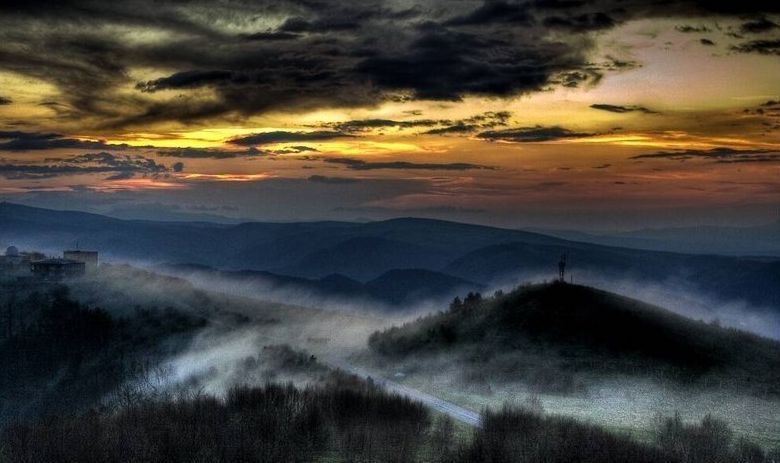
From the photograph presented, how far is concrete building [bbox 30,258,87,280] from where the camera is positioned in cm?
15229

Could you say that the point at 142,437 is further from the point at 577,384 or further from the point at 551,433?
the point at 577,384

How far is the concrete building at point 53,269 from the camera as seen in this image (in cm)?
15229

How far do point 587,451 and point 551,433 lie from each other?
11.9ft

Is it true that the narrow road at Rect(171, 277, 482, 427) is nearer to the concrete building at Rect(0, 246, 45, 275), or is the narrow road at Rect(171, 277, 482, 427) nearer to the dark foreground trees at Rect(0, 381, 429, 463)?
the dark foreground trees at Rect(0, 381, 429, 463)

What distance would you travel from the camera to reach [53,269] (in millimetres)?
153500

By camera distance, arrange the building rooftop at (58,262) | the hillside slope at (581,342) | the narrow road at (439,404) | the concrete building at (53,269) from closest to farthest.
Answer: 1. the narrow road at (439,404)
2. the hillside slope at (581,342)
3. the concrete building at (53,269)
4. the building rooftop at (58,262)

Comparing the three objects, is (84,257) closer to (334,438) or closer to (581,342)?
(581,342)

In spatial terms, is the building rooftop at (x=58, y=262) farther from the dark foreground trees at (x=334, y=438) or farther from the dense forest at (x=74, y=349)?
the dark foreground trees at (x=334, y=438)

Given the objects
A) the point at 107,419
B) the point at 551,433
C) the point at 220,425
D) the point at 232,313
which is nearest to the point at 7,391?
the point at 232,313

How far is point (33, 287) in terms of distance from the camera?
143 meters

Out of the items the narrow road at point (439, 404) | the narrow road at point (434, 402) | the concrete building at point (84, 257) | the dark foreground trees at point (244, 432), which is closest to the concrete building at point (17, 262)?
the concrete building at point (84, 257)

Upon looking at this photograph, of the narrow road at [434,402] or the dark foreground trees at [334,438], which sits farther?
the narrow road at [434,402]

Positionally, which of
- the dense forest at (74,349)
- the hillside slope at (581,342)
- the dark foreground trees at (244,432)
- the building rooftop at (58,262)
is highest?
the dark foreground trees at (244,432)

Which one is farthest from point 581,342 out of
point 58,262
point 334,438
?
point 58,262
